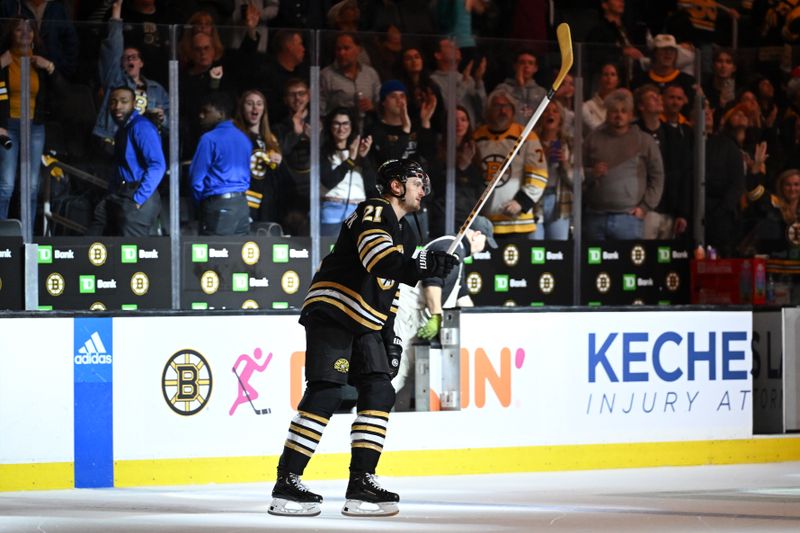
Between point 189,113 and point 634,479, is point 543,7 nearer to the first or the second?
point 189,113

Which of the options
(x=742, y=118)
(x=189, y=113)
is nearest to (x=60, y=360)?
(x=189, y=113)

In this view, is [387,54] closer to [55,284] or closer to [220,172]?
[220,172]

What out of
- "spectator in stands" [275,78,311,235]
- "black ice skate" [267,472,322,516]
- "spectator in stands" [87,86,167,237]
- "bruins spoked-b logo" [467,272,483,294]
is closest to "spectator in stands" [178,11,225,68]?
"spectator in stands" [87,86,167,237]

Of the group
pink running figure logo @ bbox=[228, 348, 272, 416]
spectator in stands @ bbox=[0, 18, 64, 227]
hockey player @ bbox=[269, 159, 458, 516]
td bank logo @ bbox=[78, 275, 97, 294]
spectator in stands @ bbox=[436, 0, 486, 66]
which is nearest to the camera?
hockey player @ bbox=[269, 159, 458, 516]

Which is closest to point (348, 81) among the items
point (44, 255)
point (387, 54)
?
point (387, 54)

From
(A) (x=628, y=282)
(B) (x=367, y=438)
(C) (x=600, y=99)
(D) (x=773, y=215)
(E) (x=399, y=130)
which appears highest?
(C) (x=600, y=99)

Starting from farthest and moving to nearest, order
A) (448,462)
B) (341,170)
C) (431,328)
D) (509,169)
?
(509,169) → (341,170) → (431,328) → (448,462)

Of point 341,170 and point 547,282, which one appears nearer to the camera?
point 341,170

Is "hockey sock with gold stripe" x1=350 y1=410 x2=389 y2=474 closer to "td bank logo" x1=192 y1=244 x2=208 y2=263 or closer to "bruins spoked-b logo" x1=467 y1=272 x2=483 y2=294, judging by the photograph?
"td bank logo" x1=192 y1=244 x2=208 y2=263

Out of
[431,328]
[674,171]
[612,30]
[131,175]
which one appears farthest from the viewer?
[612,30]

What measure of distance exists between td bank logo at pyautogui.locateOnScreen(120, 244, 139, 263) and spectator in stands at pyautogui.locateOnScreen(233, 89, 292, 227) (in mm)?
719

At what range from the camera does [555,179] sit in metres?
9.20

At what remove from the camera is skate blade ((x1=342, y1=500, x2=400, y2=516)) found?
19.0 ft

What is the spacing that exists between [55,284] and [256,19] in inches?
83.2
